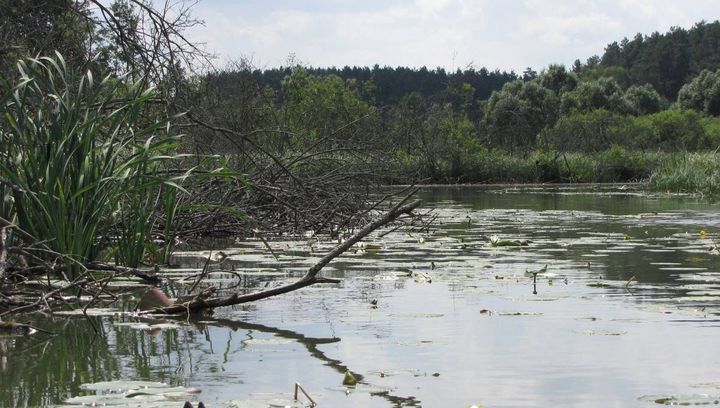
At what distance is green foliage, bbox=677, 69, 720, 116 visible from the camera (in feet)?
261

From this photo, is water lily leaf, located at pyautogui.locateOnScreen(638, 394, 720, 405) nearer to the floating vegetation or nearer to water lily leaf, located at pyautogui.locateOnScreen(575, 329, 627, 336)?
water lily leaf, located at pyautogui.locateOnScreen(575, 329, 627, 336)

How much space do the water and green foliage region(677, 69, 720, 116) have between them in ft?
239

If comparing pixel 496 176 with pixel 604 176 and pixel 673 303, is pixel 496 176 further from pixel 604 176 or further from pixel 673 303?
pixel 673 303

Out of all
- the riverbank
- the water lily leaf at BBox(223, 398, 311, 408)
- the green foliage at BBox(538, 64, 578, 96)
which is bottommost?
the water lily leaf at BBox(223, 398, 311, 408)

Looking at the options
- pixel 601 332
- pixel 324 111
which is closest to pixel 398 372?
pixel 601 332

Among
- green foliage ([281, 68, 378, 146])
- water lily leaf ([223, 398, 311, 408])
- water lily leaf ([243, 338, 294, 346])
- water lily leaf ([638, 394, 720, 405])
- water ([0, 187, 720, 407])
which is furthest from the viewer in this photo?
green foliage ([281, 68, 378, 146])

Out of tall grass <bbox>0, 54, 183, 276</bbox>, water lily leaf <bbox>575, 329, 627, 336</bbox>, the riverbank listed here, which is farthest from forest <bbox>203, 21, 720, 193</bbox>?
water lily leaf <bbox>575, 329, 627, 336</bbox>

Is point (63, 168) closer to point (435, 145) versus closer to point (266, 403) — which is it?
point (266, 403)

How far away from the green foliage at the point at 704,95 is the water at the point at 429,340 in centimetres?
7281

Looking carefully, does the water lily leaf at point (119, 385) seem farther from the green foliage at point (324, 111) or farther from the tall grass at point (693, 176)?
the tall grass at point (693, 176)

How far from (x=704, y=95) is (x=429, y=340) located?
261 ft

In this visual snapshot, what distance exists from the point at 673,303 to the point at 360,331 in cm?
213

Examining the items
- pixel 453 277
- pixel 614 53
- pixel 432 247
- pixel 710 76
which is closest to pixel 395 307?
pixel 453 277

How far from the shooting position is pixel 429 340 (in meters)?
5.73
